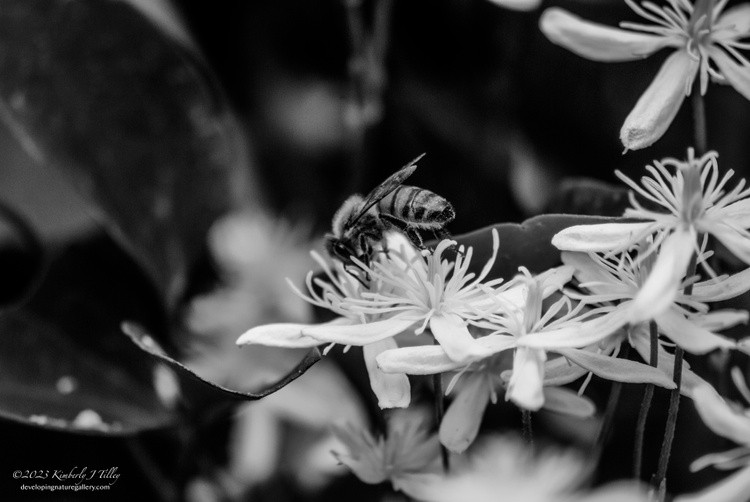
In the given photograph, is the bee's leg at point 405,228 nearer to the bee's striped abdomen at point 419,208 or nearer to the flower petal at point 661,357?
the bee's striped abdomen at point 419,208

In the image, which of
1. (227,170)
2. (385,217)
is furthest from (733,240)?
(227,170)

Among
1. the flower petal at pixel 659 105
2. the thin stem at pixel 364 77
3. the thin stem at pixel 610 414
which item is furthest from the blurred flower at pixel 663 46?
the thin stem at pixel 364 77

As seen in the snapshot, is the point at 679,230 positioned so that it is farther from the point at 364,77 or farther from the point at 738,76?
the point at 364,77

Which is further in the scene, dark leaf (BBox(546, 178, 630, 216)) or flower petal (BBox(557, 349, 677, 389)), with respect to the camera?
dark leaf (BBox(546, 178, 630, 216))

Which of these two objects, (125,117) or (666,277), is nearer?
(666,277)

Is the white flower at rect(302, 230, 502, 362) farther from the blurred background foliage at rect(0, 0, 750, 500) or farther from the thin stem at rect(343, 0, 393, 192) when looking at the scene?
the thin stem at rect(343, 0, 393, 192)

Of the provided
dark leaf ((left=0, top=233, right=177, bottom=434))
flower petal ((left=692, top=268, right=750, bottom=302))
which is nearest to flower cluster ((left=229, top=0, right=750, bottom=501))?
flower petal ((left=692, top=268, right=750, bottom=302))
